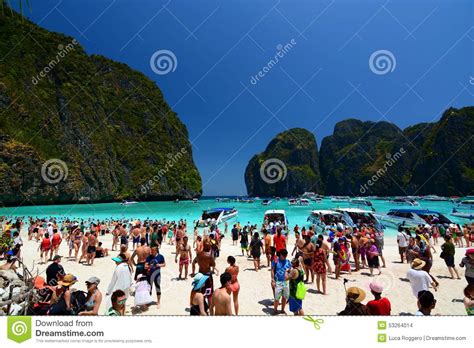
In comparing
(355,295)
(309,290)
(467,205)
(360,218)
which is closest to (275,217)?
(360,218)

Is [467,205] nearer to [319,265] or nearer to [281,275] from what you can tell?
[319,265]

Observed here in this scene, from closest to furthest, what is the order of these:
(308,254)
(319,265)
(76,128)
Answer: (319,265)
(308,254)
(76,128)

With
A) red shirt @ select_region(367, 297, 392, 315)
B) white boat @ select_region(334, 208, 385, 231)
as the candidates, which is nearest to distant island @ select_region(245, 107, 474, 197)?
white boat @ select_region(334, 208, 385, 231)

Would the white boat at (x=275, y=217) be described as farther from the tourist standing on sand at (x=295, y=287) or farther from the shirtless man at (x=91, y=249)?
the tourist standing on sand at (x=295, y=287)

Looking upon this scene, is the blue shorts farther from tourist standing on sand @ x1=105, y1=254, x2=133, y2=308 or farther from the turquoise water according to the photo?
the turquoise water

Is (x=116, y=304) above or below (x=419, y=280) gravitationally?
above
